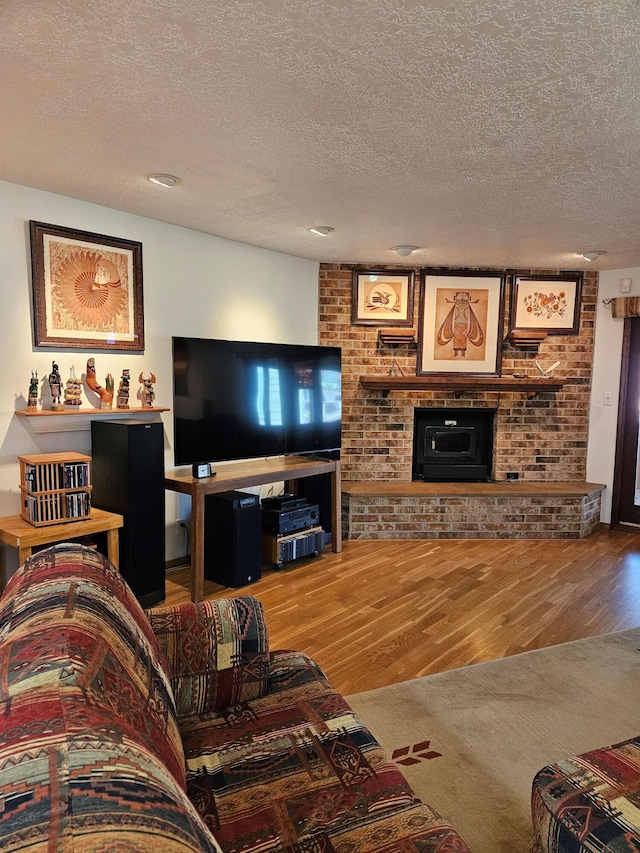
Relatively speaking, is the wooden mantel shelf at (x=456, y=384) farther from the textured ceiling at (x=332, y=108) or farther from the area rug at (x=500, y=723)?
the area rug at (x=500, y=723)

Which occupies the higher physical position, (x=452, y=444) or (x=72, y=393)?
(x=72, y=393)

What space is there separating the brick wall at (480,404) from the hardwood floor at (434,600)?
82 cm

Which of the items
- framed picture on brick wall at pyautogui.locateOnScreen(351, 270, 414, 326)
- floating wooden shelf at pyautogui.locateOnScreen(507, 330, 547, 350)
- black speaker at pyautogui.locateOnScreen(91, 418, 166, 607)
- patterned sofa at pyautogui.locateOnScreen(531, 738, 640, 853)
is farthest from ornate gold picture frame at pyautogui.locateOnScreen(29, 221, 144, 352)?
floating wooden shelf at pyautogui.locateOnScreen(507, 330, 547, 350)

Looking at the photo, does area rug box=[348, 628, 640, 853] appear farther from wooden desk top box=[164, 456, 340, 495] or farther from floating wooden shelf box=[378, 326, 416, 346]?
floating wooden shelf box=[378, 326, 416, 346]

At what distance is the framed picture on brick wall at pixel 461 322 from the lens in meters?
5.15

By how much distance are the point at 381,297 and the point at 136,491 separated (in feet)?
9.53

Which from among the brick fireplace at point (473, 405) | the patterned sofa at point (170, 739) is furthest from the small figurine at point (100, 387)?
the brick fireplace at point (473, 405)

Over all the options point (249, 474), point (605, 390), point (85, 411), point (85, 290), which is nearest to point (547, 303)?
point (605, 390)

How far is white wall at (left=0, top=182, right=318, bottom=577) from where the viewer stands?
308cm

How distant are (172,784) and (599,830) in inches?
41.1

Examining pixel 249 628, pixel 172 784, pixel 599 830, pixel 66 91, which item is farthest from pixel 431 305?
pixel 172 784

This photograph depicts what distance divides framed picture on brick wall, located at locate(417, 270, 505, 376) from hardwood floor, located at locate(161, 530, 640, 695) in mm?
1629

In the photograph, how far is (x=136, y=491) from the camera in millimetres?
3270

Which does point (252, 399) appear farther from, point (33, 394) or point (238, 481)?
point (33, 394)
